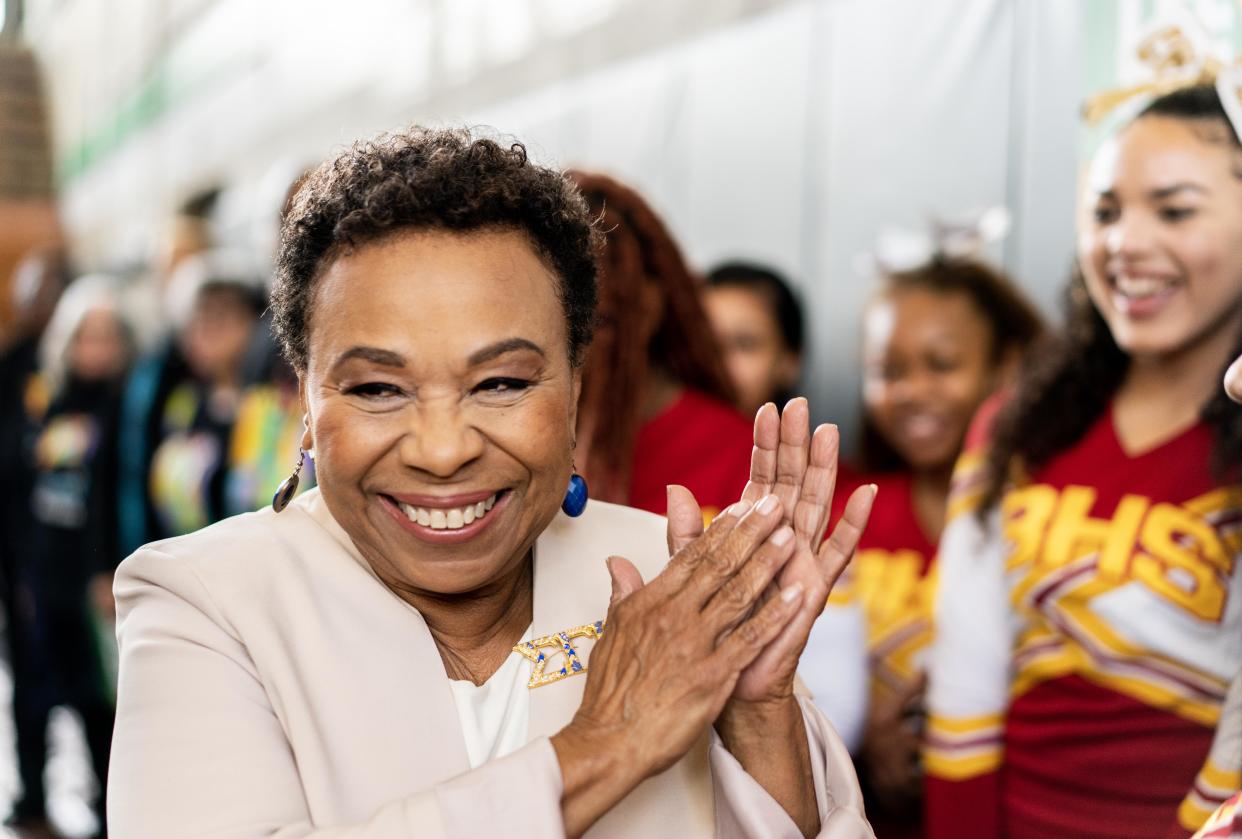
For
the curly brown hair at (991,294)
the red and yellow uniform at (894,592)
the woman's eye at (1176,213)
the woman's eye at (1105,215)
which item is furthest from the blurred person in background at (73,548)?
the woman's eye at (1176,213)

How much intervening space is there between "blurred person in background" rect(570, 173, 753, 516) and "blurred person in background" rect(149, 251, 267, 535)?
4.35 ft

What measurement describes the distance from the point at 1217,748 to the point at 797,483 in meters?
0.75

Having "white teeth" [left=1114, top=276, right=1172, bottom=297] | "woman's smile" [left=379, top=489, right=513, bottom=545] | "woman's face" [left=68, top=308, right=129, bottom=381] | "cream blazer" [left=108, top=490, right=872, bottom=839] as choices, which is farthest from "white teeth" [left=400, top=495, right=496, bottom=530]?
"woman's face" [left=68, top=308, right=129, bottom=381]

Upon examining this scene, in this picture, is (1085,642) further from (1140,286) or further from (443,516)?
(443,516)

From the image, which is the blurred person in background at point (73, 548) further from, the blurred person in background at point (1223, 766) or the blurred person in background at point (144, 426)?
the blurred person in background at point (1223, 766)

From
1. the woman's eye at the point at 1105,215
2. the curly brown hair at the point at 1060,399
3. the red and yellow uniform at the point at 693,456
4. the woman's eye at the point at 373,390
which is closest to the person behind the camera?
the woman's eye at the point at 373,390

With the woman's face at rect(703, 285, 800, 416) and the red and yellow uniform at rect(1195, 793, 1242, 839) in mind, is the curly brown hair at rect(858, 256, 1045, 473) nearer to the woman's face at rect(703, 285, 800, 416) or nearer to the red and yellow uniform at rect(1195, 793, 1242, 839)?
the woman's face at rect(703, 285, 800, 416)

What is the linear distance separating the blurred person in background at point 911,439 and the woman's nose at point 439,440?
1.34 metres

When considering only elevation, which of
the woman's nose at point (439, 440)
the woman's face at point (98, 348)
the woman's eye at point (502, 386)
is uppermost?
the woman's face at point (98, 348)

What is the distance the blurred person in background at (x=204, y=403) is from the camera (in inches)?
136

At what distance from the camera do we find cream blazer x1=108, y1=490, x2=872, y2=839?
3.84 ft

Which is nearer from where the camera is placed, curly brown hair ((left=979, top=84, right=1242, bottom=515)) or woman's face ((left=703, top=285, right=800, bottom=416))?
curly brown hair ((left=979, top=84, right=1242, bottom=515))

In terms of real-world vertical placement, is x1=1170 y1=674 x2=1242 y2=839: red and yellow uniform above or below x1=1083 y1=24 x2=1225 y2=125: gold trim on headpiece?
below

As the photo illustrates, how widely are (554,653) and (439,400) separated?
319 millimetres
